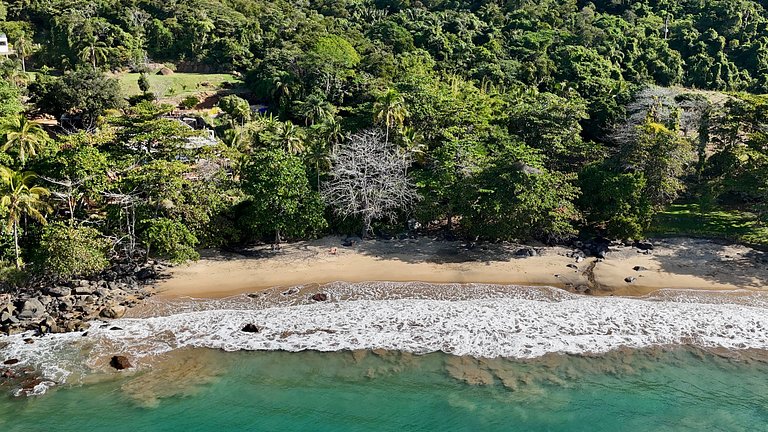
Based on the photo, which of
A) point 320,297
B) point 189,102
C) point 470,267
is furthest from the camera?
point 189,102

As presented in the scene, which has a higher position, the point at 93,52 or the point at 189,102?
the point at 93,52

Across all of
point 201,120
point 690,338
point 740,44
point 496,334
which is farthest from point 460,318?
point 740,44

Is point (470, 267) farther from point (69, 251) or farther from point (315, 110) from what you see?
point (315, 110)

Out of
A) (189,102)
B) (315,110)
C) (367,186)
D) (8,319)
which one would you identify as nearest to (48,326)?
(8,319)

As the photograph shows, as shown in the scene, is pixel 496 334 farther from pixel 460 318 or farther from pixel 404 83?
pixel 404 83

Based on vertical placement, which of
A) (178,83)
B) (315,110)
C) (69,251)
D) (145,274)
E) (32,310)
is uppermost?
(178,83)

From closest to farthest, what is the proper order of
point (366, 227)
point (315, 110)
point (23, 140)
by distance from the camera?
point (23, 140) → point (366, 227) → point (315, 110)

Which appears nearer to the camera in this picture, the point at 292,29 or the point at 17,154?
the point at 17,154
